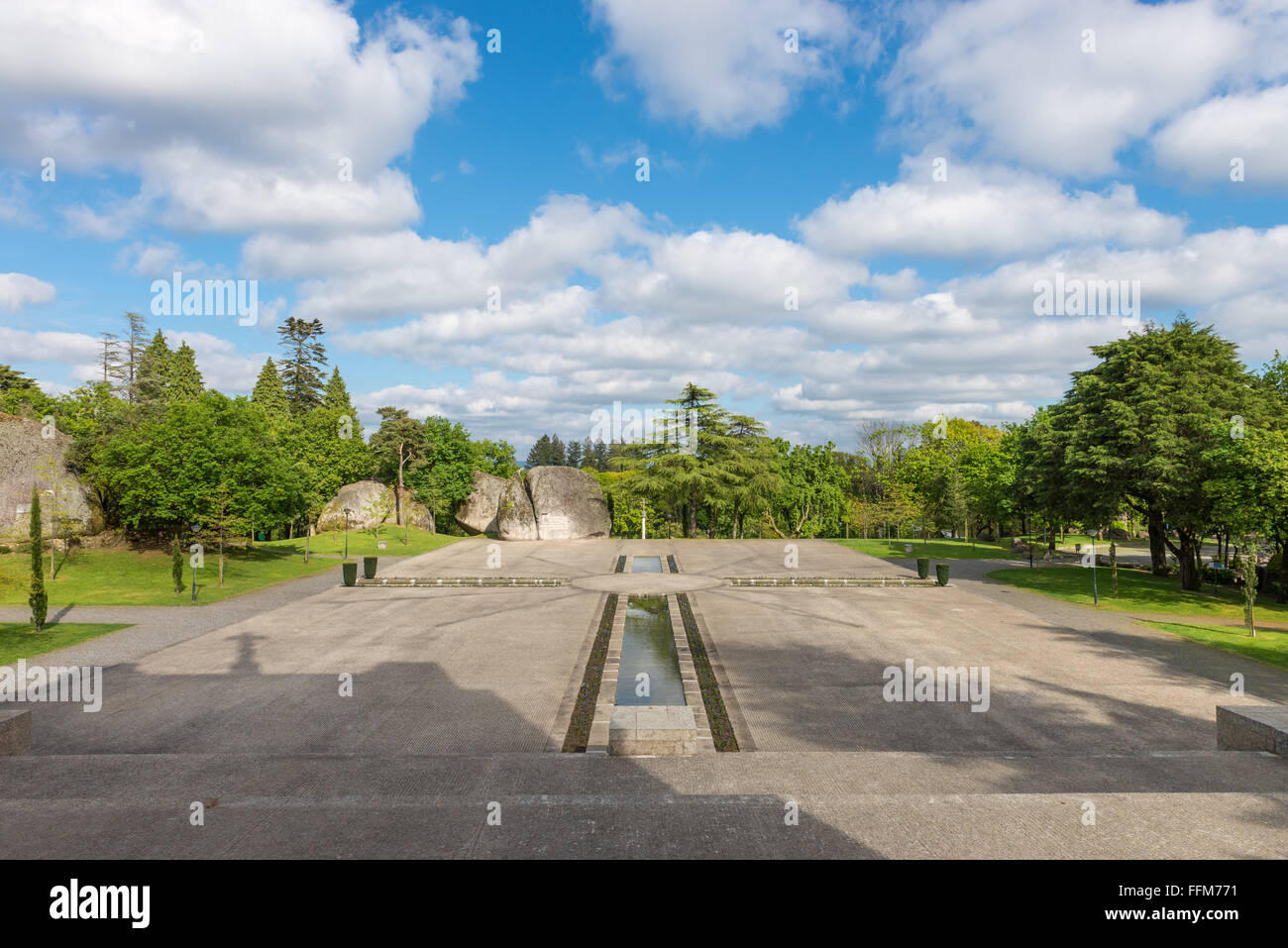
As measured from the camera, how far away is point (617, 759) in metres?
8.36

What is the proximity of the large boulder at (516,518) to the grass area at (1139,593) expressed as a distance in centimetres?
2787

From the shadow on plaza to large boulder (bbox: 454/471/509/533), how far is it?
127ft

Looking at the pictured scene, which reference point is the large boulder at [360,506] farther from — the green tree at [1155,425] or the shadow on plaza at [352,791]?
the green tree at [1155,425]

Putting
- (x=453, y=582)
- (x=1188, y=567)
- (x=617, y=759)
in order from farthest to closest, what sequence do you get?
(x=1188, y=567)
(x=453, y=582)
(x=617, y=759)

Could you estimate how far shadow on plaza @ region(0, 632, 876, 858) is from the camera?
5.70 metres

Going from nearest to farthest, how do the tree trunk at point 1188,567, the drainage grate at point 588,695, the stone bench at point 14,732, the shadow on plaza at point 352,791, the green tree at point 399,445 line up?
the shadow on plaza at point 352,791, the stone bench at point 14,732, the drainage grate at point 588,695, the tree trunk at point 1188,567, the green tree at point 399,445

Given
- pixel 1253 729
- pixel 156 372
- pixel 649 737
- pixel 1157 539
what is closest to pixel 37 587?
pixel 649 737

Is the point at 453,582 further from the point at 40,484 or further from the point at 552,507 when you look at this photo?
the point at 40,484

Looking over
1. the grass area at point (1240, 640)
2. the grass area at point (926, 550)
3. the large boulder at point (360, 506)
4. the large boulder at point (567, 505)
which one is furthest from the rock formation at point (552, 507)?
the grass area at point (1240, 640)

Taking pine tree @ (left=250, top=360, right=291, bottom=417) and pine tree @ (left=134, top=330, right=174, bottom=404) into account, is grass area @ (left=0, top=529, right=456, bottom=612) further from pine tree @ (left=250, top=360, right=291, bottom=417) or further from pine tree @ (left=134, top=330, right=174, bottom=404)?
pine tree @ (left=250, top=360, right=291, bottom=417)

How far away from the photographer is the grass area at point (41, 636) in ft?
52.1

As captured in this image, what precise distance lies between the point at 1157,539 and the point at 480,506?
42037mm
